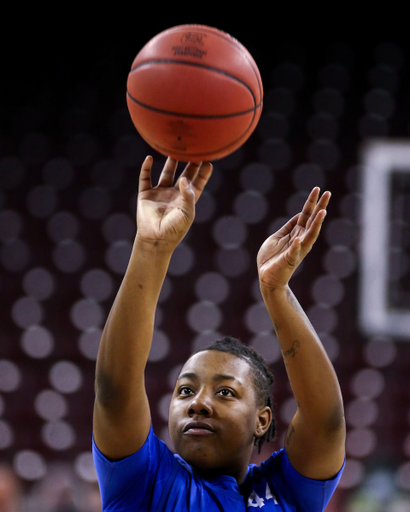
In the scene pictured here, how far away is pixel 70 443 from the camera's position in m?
4.56

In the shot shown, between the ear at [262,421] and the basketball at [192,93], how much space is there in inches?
31.2

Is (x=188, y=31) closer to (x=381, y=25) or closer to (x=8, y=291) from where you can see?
(x=8, y=291)

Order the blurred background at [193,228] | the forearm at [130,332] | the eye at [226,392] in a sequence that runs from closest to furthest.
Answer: the forearm at [130,332], the eye at [226,392], the blurred background at [193,228]

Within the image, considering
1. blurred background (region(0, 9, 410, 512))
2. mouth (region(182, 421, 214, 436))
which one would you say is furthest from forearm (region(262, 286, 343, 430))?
blurred background (region(0, 9, 410, 512))

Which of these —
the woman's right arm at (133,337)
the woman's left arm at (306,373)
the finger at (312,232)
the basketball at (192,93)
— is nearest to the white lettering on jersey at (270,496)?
the woman's left arm at (306,373)

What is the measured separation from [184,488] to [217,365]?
0.36 metres

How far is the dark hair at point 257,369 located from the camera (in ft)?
6.43

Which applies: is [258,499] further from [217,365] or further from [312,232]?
[312,232]

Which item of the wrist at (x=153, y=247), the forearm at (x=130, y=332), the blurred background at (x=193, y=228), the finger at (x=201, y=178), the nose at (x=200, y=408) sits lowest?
the blurred background at (x=193, y=228)

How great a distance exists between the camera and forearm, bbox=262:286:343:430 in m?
1.75

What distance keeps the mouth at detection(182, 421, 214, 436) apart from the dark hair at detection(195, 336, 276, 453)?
0.83ft

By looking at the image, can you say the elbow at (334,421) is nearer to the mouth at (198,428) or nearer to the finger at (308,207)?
the mouth at (198,428)

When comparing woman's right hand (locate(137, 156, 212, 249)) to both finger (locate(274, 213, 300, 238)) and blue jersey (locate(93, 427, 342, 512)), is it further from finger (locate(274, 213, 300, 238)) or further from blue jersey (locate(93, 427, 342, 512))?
blue jersey (locate(93, 427, 342, 512))

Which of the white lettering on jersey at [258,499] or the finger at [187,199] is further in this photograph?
the white lettering on jersey at [258,499]
